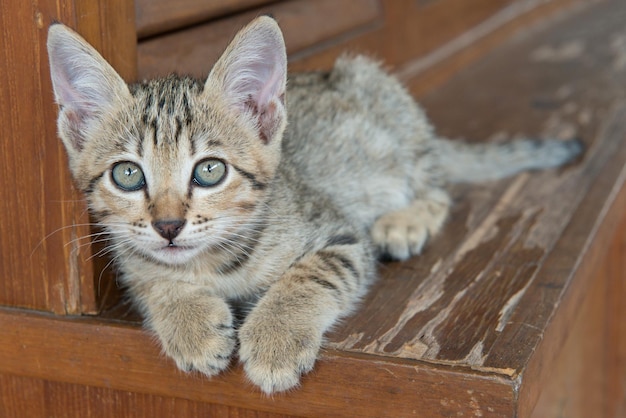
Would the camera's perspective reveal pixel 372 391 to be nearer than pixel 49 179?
Yes

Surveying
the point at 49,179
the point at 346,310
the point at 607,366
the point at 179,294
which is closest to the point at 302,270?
the point at 346,310

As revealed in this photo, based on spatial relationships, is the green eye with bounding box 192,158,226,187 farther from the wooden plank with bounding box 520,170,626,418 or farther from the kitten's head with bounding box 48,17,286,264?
the wooden plank with bounding box 520,170,626,418

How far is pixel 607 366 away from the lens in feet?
9.23

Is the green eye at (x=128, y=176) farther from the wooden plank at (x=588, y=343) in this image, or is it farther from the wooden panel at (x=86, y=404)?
the wooden plank at (x=588, y=343)

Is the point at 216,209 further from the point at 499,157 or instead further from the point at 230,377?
the point at 499,157

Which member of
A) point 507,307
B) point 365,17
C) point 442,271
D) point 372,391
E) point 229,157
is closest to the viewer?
point 372,391

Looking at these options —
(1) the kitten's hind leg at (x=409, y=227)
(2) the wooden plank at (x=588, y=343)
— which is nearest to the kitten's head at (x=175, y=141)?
(1) the kitten's hind leg at (x=409, y=227)

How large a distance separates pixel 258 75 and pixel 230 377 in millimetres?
599

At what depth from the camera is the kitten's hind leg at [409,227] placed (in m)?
2.12

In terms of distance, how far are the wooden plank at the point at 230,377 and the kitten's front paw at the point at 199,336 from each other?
4 centimetres

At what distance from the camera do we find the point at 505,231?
2.27m

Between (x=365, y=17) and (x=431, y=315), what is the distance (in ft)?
5.44

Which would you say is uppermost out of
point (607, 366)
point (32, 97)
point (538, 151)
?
point (32, 97)

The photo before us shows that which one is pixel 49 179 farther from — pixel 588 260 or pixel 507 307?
pixel 588 260
